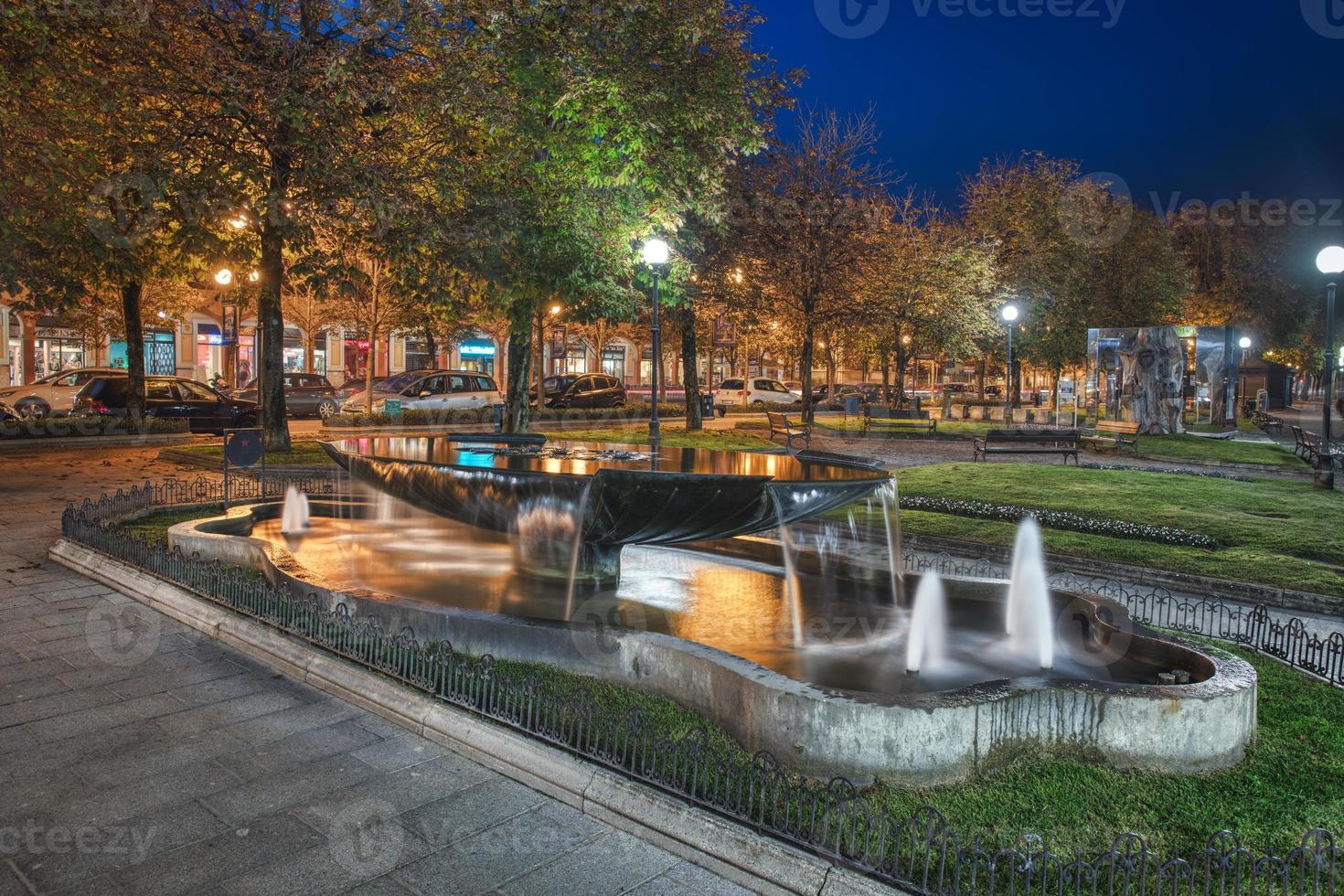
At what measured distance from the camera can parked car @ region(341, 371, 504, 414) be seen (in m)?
29.9

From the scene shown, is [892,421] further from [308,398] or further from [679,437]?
[308,398]

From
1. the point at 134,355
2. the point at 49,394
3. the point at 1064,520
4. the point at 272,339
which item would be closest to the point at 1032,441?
the point at 1064,520

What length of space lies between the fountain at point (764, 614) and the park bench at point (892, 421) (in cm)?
2068

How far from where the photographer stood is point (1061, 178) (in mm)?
41719

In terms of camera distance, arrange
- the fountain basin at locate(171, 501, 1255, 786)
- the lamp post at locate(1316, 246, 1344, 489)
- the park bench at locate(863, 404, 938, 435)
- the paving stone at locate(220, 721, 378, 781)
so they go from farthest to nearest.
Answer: the park bench at locate(863, 404, 938, 435)
the lamp post at locate(1316, 246, 1344, 489)
the paving stone at locate(220, 721, 378, 781)
the fountain basin at locate(171, 501, 1255, 786)

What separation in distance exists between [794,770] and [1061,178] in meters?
43.4

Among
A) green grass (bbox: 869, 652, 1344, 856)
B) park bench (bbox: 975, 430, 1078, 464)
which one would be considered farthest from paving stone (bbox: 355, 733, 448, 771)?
park bench (bbox: 975, 430, 1078, 464)

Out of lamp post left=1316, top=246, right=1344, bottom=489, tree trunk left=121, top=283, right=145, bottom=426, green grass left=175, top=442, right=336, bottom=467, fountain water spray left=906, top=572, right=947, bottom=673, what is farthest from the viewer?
tree trunk left=121, top=283, right=145, bottom=426

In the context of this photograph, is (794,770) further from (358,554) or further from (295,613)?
(358,554)

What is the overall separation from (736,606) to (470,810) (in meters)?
4.16

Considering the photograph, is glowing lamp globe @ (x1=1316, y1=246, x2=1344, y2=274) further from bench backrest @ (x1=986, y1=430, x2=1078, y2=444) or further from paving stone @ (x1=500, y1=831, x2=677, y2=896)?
paving stone @ (x1=500, y1=831, x2=677, y2=896)

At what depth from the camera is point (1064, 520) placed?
12.4 metres

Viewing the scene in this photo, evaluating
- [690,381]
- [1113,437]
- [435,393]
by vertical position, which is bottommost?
[1113,437]

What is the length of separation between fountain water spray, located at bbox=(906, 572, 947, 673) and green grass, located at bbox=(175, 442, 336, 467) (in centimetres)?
1193
